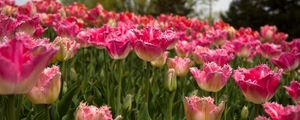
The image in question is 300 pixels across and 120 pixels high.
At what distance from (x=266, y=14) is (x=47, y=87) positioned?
2717 cm

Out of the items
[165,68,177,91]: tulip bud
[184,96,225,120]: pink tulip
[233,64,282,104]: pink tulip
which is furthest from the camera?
[165,68,177,91]: tulip bud

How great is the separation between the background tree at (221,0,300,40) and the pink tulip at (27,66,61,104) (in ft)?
83.4

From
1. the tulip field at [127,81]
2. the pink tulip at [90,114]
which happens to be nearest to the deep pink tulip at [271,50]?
the tulip field at [127,81]

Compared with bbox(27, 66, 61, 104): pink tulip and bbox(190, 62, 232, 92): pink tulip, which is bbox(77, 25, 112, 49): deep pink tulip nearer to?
bbox(190, 62, 232, 92): pink tulip

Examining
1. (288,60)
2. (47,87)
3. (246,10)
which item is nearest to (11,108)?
(47,87)

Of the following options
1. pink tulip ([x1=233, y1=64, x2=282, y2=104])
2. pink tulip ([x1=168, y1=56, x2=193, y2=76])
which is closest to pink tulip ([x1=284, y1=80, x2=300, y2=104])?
pink tulip ([x1=233, y1=64, x2=282, y2=104])

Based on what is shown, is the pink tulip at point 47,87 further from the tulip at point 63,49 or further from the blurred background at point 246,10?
the blurred background at point 246,10

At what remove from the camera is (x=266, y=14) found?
1089 inches

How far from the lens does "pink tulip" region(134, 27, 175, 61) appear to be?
2.23 metres

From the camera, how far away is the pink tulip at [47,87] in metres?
1.55

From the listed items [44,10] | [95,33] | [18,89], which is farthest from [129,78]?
[44,10]

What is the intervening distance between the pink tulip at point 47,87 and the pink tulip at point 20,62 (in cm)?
40

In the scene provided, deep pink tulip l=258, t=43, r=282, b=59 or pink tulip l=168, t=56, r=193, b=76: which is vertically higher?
pink tulip l=168, t=56, r=193, b=76

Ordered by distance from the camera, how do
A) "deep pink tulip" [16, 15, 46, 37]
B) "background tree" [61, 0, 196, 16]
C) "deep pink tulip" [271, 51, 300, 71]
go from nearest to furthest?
"deep pink tulip" [16, 15, 46, 37] < "deep pink tulip" [271, 51, 300, 71] < "background tree" [61, 0, 196, 16]
